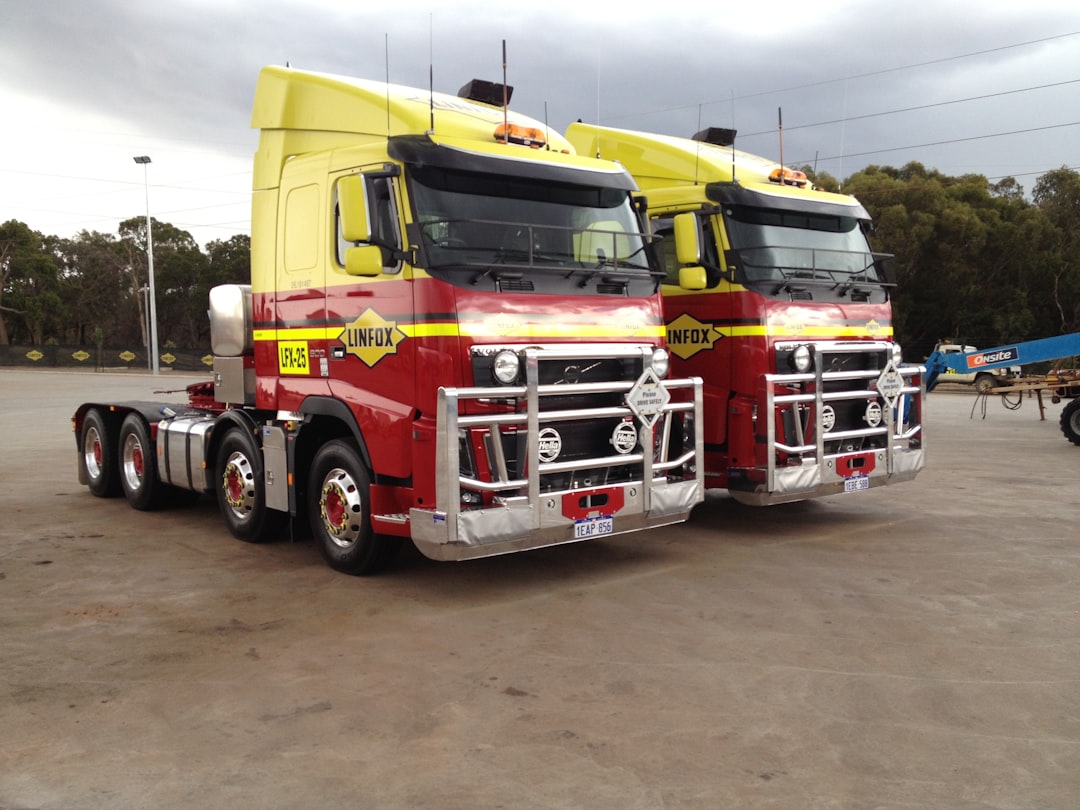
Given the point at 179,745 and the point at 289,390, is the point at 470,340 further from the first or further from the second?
the point at 179,745

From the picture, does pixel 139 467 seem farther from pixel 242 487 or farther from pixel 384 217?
pixel 384 217

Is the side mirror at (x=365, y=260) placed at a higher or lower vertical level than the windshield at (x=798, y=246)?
lower

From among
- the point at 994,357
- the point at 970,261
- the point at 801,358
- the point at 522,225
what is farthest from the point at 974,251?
the point at 522,225

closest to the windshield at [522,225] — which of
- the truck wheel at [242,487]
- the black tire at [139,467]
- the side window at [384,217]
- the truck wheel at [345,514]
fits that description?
the side window at [384,217]

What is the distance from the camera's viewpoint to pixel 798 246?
30.4ft

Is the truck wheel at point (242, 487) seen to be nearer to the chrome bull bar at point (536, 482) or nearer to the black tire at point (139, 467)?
the black tire at point (139, 467)

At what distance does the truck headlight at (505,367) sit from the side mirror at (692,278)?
248cm

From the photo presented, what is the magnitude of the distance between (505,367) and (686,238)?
2.70m

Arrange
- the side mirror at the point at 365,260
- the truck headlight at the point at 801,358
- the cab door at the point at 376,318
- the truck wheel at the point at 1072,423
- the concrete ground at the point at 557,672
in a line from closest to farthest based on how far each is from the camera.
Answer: the concrete ground at the point at 557,672, the side mirror at the point at 365,260, the cab door at the point at 376,318, the truck headlight at the point at 801,358, the truck wheel at the point at 1072,423

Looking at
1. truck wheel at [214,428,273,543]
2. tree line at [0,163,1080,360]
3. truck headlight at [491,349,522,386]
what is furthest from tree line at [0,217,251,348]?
truck headlight at [491,349,522,386]

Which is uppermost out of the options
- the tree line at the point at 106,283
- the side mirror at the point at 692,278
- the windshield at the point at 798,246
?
the tree line at the point at 106,283

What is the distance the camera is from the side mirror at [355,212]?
6.58 meters

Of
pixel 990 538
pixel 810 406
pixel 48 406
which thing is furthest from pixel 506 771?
pixel 48 406

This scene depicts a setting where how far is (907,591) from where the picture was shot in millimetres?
7066
